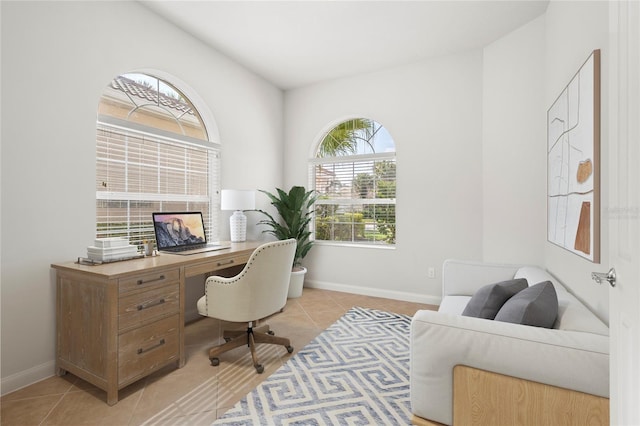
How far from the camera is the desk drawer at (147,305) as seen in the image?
1.76m

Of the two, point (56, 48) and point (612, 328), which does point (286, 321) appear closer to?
point (612, 328)

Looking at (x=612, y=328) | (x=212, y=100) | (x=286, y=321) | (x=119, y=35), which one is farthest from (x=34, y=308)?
(x=612, y=328)

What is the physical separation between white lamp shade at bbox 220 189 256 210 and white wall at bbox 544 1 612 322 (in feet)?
8.85

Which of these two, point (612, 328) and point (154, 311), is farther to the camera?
point (154, 311)

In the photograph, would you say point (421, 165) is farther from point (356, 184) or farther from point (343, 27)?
point (343, 27)

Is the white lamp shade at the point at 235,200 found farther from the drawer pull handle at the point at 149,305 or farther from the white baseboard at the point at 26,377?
the white baseboard at the point at 26,377

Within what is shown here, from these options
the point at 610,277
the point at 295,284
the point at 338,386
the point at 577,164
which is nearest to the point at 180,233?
the point at 295,284

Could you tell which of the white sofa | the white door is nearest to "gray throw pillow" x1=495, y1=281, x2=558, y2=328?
the white sofa

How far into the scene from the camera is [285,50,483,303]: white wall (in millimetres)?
3293

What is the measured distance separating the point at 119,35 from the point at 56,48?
506mm

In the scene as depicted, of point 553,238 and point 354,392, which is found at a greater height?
point 553,238

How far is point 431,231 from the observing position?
3492 mm

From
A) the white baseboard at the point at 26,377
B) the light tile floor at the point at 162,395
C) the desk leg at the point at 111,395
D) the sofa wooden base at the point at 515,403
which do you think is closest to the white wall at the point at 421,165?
the light tile floor at the point at 162,395

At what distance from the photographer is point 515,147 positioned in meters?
2.86
